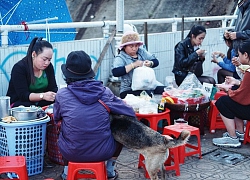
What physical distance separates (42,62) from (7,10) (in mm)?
4385

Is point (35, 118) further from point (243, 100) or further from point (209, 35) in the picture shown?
point (209, 35)

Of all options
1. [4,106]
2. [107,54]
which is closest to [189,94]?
[107,54]

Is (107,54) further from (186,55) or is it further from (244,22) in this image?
(244,22)

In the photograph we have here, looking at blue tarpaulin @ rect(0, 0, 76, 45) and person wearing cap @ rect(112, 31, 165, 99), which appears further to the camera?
blue tarpaulin @ rect(0, 0, 76, 45)

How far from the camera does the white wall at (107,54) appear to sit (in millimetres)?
5414

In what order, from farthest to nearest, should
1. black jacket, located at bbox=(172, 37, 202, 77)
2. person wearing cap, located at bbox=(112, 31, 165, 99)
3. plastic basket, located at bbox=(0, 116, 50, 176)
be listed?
black jacket, located at bbox=(172, 37, 202, 77)
person wearing cap, located at bbox=(112, 31, 165, 99)
plastic basket, located at bbox=(0, 116, 50, 176)

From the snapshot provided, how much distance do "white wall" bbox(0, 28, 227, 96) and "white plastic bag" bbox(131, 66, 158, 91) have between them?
1200mm

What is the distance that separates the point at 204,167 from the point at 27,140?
206 cm

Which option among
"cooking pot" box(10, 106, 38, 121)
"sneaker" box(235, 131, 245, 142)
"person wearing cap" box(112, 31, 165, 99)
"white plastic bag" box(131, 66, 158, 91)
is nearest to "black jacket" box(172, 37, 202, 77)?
"person wearing cap" box(112, 31, 165, 99)

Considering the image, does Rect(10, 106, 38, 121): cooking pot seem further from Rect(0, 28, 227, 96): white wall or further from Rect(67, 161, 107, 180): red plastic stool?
Rect(0, 28, 227, 96): white wall

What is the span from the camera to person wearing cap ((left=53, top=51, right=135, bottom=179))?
3.77m

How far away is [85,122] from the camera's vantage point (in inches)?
148

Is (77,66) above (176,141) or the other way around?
above

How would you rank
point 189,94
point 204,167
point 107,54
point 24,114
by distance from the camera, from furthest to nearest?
1. point 107,54
2. point 189,94
3. point 204,167
4. point 24,114
